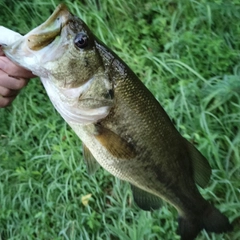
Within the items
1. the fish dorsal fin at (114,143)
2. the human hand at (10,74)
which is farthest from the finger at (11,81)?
the fish dorsal fin at (114,143)

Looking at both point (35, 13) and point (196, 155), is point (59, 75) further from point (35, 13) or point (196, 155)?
point (35, 13)

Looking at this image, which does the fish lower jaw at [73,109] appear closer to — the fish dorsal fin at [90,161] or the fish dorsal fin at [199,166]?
the fish dorsal fin at [90,161]

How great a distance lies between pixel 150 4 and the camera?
390 cm

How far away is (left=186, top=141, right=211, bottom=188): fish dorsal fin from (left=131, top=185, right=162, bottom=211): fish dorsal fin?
0.69 feet

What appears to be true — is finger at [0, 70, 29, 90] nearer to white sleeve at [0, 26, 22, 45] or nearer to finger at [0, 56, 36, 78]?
finger at [0, 56, 36, 78]

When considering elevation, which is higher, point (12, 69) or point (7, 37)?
point (7, 37)

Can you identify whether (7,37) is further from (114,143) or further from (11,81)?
(114,143)

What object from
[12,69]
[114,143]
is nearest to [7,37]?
[12,69]

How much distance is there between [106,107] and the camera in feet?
5.95

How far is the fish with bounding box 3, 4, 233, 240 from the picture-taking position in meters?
1.72

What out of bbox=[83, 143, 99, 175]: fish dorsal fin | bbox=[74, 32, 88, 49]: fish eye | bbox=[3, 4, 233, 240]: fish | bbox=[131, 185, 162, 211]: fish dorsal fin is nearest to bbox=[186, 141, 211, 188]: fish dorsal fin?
bbox=[3, 4, 233, 240]: fish

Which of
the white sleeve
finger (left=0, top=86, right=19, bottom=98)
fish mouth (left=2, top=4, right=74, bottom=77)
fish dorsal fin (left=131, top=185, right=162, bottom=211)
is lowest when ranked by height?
fish dorsal fin (left=131, top=185, right=162, bottom=211)

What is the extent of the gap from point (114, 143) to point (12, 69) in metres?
0.47

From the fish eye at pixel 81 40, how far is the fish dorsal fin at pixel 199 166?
0.60 metres
